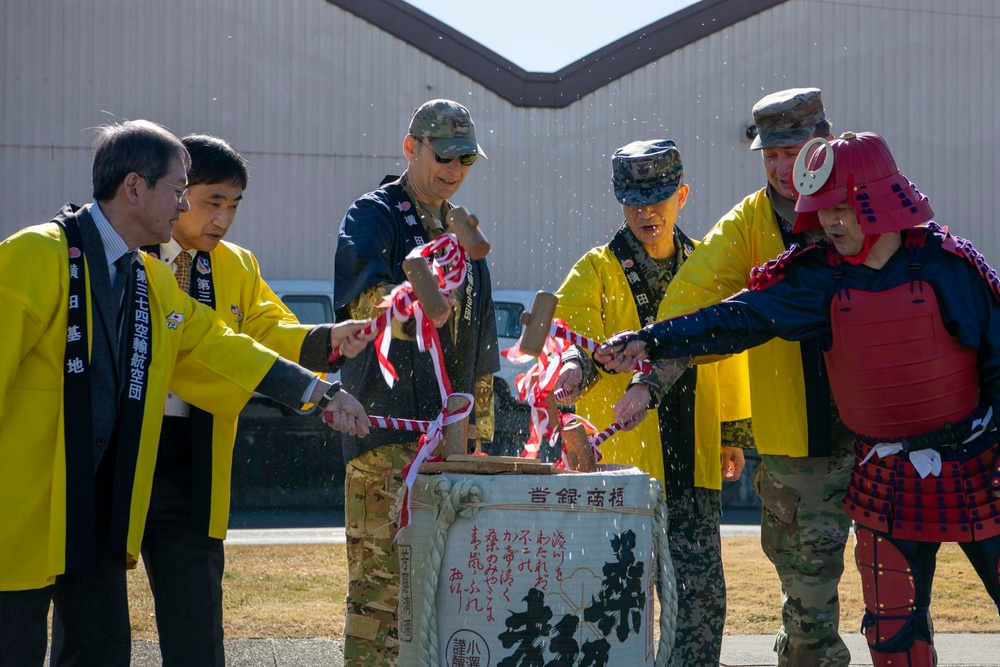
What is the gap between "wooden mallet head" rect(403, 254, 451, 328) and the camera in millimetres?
3135

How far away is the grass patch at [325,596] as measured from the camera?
5.53 m

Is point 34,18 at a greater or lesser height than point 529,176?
greater

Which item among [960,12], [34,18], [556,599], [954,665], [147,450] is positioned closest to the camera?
[556,599]

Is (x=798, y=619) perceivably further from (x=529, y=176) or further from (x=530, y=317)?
(x=529, y=176)

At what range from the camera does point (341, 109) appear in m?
14.1

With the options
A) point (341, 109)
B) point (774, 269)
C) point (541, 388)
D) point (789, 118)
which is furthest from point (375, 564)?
point (341, 109)

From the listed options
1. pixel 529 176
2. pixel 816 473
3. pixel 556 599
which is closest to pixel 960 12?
pixel 529 176

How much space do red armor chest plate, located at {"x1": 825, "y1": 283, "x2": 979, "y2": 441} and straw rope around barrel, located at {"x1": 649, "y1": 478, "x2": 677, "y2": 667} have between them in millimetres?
777

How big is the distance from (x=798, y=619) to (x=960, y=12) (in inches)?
537

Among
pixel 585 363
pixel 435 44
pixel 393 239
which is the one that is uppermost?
pixel 435 44

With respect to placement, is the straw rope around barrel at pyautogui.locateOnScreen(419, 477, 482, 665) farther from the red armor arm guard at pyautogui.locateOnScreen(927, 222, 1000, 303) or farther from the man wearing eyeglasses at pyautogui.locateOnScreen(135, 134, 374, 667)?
the red armor arm guard at pyautogui.locateOnScreen(927, 222, 1000, 303)

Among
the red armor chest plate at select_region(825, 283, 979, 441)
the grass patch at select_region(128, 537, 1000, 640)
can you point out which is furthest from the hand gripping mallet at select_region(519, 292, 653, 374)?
the grass patch at select_region(128, 537, 1000, 640)

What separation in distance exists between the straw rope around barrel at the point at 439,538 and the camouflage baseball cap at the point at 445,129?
4.45 feet

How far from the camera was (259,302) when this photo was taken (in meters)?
3.94
